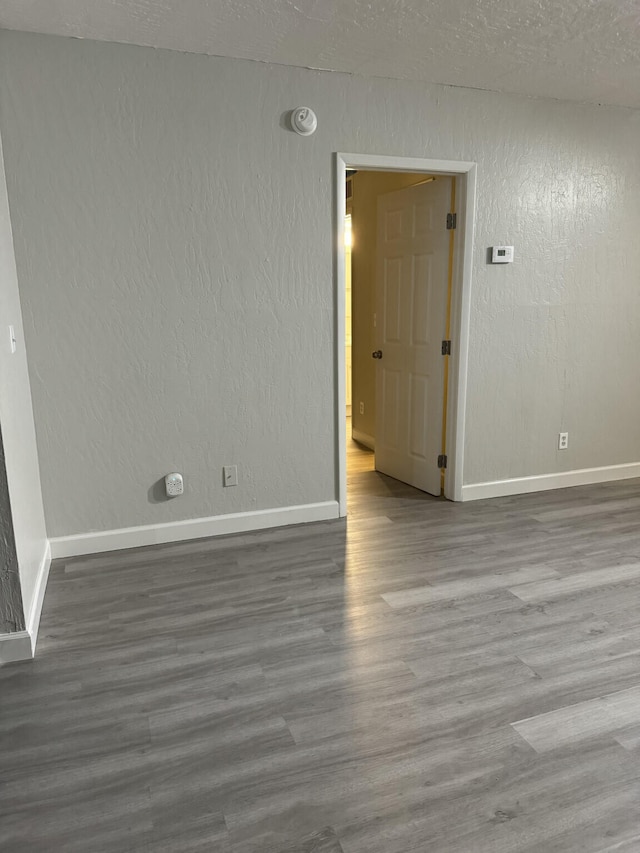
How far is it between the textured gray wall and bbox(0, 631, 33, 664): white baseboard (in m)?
0.02

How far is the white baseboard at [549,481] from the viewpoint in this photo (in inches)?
162

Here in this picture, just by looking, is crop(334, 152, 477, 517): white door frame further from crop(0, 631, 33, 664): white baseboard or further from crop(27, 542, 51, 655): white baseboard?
crop(0, 631, 33, 664): white baseboard

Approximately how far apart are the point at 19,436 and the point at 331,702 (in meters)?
1.68

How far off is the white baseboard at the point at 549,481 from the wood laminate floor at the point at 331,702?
760 mm

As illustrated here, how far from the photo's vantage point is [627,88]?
3.63 metres

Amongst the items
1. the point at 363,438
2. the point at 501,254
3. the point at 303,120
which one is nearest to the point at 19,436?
the point at 303,120

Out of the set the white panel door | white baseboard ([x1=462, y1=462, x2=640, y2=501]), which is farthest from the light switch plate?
white baseboard ([x1=462, y1=462, x2=640, y2=501])

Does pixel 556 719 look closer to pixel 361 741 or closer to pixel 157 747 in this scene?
pixel 361 741

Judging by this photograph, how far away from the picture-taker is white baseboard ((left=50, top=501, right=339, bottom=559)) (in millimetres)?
3250

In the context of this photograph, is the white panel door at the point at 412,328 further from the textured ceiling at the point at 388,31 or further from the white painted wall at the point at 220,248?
the textured ceiling at the point at 388,31

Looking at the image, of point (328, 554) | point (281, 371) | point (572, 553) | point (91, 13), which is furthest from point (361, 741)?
point (91, 13)

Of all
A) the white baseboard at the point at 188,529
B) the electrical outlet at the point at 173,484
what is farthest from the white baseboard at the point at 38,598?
the electrical outlet at the point at 173,484

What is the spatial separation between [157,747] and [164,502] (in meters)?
1.66

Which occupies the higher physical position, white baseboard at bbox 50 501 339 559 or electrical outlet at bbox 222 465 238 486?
electrical outlet at bbox 222 465 238 486
